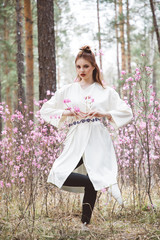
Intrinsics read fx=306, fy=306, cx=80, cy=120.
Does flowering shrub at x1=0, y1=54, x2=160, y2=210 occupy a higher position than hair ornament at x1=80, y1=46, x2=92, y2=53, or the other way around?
hair ornament at x1=80, y1=46, x2=92, y2=53

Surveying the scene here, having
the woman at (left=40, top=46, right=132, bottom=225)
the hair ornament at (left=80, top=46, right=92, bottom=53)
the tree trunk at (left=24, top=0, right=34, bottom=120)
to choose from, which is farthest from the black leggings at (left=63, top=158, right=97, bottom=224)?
the tree trunk at (left=24, top=0, right=34, bottom=120)

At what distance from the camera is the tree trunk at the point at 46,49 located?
5.17 m

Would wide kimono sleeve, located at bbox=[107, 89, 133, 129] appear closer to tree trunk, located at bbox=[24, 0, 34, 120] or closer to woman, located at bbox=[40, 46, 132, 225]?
woman, located at bbox=[40, 46, 132, 225]

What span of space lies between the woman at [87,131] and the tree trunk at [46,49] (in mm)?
2045

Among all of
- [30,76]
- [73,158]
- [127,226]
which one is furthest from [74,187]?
[30,76]

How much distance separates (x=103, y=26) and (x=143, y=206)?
11261mm

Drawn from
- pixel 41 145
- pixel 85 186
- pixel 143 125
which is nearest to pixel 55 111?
pixel 85 186

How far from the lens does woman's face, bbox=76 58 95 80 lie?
2.99 m

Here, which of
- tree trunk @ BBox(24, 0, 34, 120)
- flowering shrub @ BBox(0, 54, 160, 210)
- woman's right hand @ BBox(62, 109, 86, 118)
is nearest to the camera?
woman's right hand @ BBox(62, 109, 86, 118)

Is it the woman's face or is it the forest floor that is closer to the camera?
the forest floor

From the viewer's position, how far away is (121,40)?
1228cm

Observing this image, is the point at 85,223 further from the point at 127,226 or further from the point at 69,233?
the point at 127,226

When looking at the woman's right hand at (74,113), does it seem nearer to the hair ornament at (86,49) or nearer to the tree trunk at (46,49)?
the hair ornament at (86,49)

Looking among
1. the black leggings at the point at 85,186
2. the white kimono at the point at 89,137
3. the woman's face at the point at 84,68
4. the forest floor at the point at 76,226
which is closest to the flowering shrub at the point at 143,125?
the forest floor at the point at 76,226
